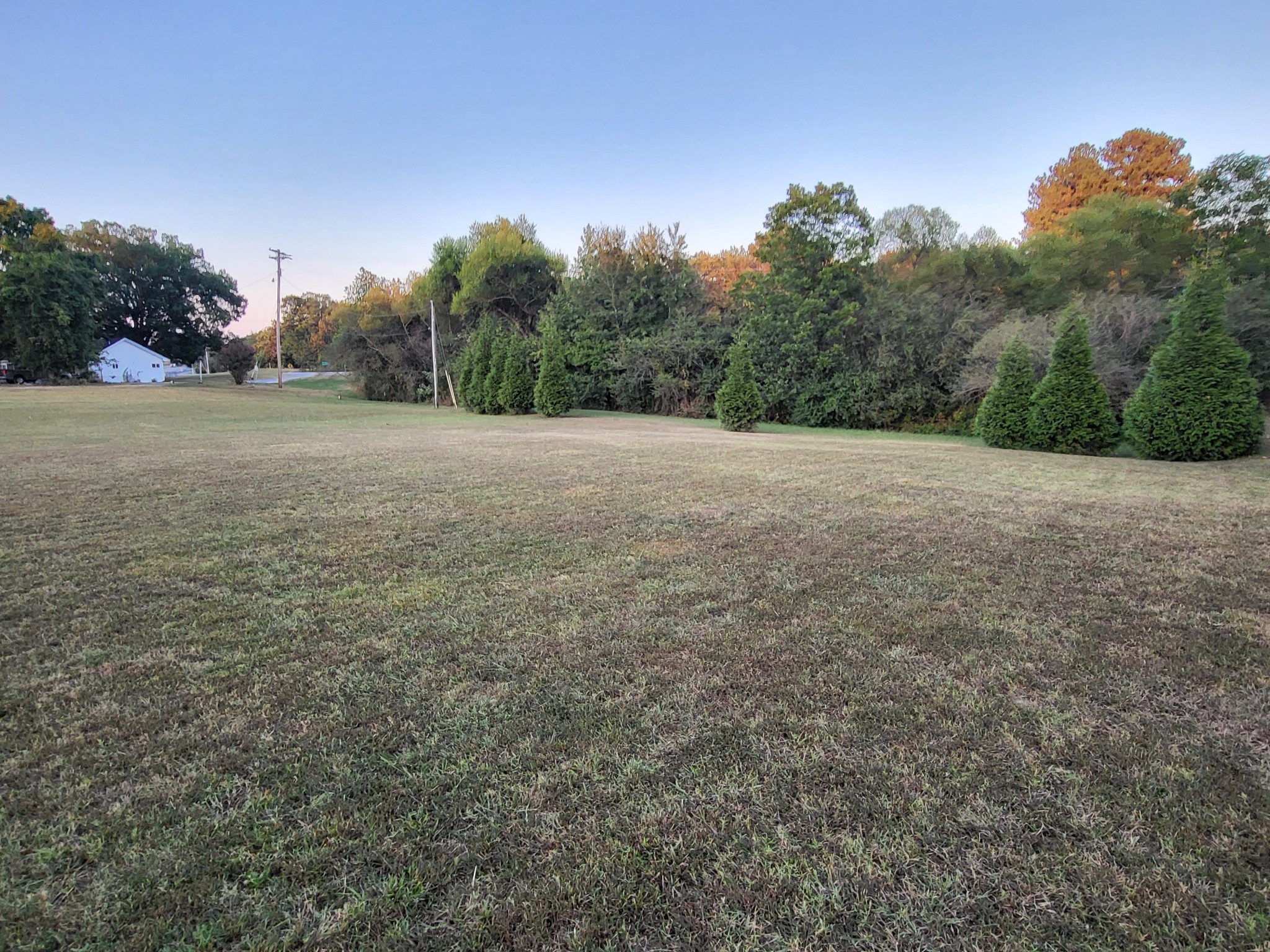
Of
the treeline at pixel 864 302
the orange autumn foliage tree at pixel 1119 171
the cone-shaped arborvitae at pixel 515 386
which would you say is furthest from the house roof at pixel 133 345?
the orange autumn foliage tree at pixel 1119 171

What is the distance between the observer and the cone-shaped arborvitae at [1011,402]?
11.3 meters

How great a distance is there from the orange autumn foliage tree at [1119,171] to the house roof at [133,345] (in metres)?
56.6

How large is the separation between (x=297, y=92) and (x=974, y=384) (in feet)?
60.8

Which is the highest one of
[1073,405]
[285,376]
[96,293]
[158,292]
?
[158,292]

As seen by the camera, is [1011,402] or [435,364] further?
[435,364]

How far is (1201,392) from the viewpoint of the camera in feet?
29.0

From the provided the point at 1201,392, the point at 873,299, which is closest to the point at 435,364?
the point at 873,299

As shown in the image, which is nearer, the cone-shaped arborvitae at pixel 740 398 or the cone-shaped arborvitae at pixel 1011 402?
the cone-shaped arborvitae at pixel 1011 402

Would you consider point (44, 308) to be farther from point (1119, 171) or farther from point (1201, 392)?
point (1119, 171)

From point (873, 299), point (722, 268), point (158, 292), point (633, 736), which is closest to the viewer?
point (633, 736)

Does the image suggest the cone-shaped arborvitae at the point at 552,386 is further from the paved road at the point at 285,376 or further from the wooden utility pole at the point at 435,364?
the paved road at the point at 285,376

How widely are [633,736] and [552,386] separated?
18236mm

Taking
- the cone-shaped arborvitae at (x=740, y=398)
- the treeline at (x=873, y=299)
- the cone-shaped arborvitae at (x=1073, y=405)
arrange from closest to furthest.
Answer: the cone-shaped arborvitae at (x=1073, y=405)
the cone-shaped arborvitae at (x=740, y=398)
the treeline at (x=873, y=299)

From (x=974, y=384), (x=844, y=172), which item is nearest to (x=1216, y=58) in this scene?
(x=974, y=384)
